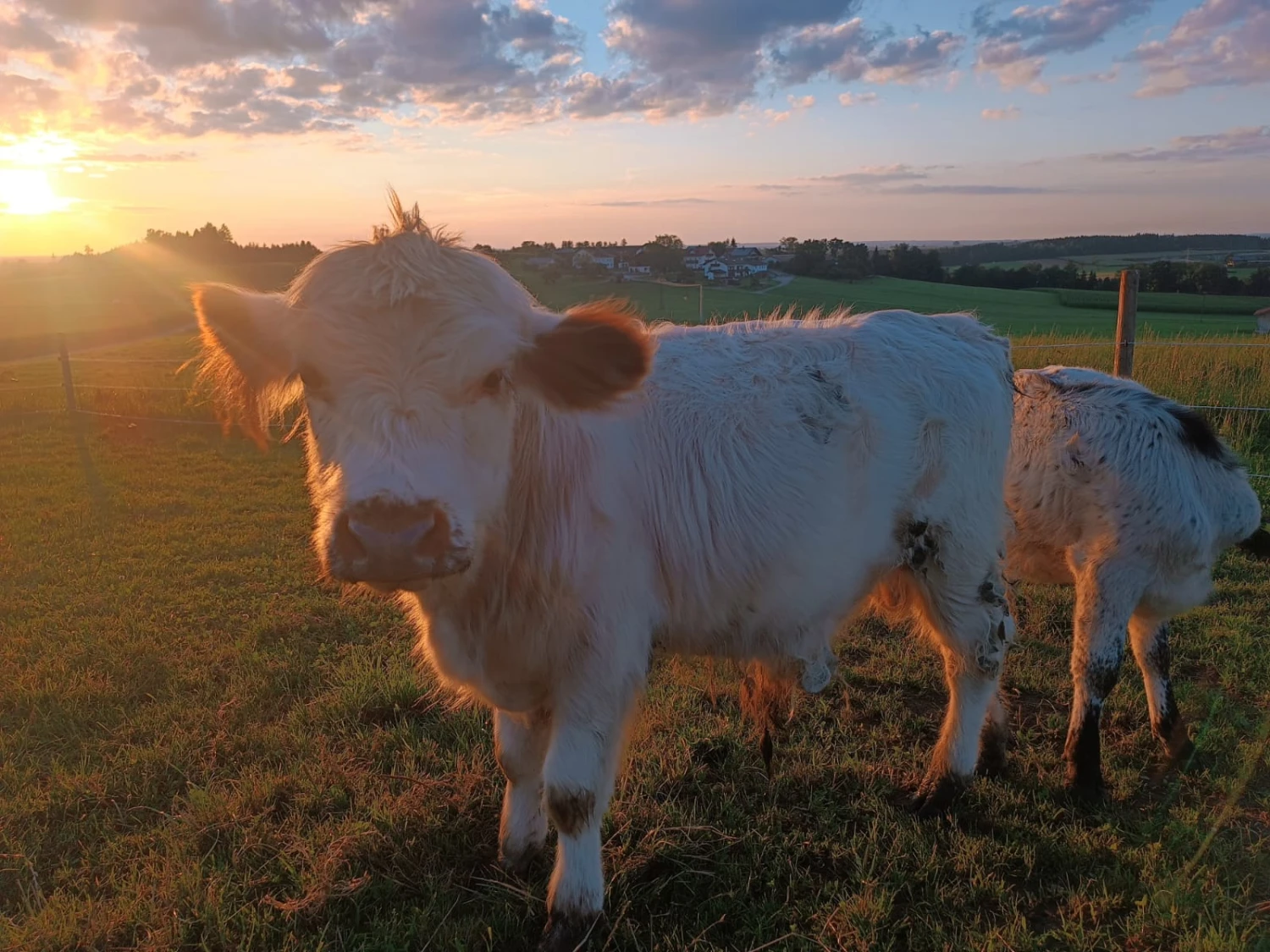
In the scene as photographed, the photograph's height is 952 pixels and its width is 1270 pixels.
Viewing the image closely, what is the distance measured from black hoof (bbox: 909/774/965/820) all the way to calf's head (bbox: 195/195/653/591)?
8.56ft

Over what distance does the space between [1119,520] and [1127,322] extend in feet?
16.7

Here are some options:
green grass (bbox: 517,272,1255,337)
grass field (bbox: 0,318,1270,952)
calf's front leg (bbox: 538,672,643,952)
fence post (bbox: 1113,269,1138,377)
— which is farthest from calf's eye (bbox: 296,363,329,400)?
green grass (bbox: 517,272,1255,337)

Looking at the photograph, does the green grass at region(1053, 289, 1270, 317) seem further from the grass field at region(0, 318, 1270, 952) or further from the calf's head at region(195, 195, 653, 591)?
the calf's head at region(195, 195, 653, 591)

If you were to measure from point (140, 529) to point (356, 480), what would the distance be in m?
7.42

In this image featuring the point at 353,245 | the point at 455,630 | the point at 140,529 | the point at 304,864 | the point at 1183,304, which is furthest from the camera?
the point at 1183,304

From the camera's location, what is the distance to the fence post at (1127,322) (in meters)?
8.16

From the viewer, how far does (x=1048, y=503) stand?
4.52m

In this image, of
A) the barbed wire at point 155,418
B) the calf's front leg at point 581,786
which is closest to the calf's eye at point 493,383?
the calf's front leg at point 581,786

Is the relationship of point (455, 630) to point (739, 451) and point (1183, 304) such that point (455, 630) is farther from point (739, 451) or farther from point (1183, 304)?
point (1183, 304)

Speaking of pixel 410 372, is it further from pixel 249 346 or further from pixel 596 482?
pixel 596 482

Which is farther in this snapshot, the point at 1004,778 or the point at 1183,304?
the point at 1183,304

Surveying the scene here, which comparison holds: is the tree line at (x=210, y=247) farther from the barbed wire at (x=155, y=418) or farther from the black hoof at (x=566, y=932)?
the black hoof at (x=566, y=932)

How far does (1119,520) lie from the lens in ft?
13.8

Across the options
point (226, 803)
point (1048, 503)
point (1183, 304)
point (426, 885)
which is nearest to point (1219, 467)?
point (1048, 503)
